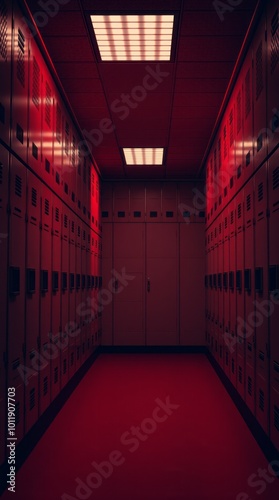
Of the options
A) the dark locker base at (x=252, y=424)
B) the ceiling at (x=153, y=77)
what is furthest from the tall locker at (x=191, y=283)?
the dark locker base at (x=252, y=424)

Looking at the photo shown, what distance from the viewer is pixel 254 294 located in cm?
429

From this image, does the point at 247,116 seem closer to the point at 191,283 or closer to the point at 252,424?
the point at 252,424

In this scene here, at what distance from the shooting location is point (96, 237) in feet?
29.5

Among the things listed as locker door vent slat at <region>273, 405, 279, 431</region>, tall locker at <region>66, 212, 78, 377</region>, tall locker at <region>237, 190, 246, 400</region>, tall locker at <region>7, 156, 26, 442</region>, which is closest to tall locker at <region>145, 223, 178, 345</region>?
tall locker at <region>66, 212, 78, 377</region>

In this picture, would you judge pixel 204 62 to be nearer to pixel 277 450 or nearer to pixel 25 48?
pixel 25 48

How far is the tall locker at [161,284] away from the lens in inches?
380

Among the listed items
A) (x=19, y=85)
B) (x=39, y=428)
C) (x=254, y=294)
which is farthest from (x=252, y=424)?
(x=19, y=85)

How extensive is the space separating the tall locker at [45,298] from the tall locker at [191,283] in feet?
16.3

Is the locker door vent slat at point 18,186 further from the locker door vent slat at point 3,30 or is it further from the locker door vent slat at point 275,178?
the locker door vent slat at point 275,178

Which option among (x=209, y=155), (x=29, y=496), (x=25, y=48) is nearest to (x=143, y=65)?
(x=25, y=48)

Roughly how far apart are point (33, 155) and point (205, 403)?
11.2 ft

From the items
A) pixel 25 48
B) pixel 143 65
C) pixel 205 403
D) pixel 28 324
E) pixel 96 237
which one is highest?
pixel 143 65
